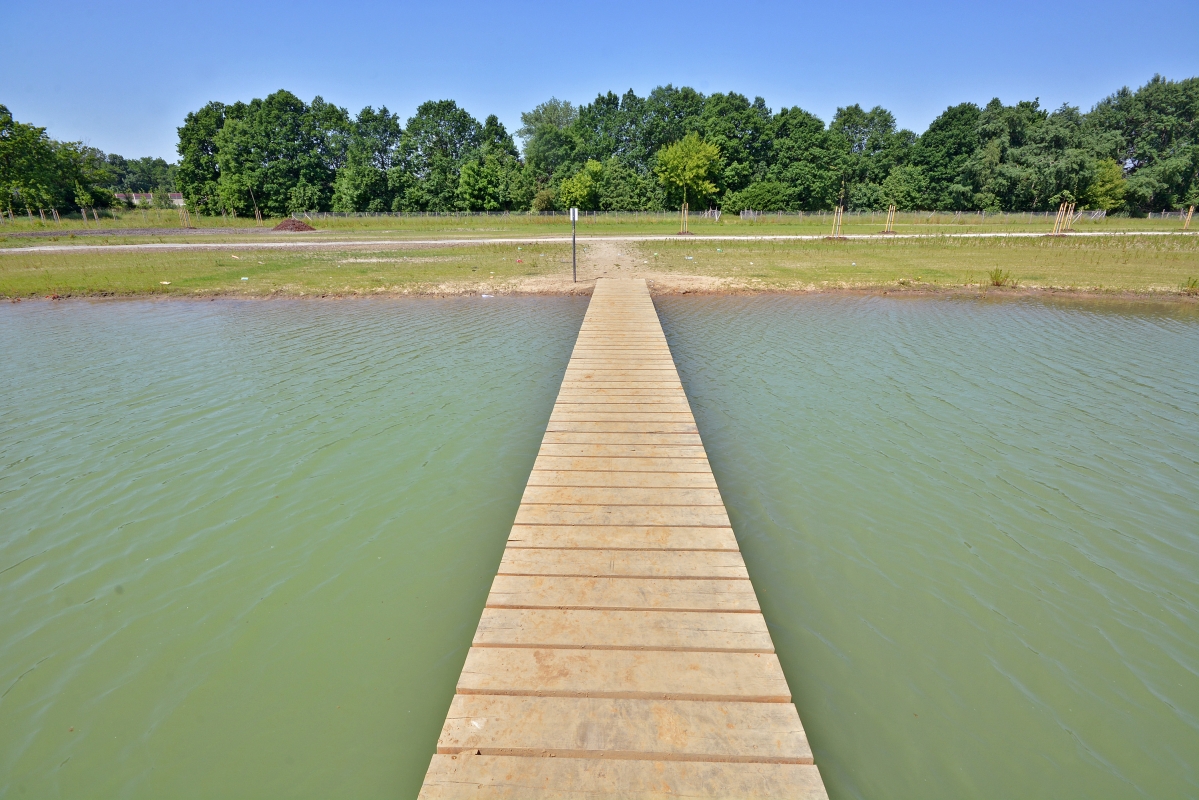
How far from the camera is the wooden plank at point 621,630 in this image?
3.07 metres

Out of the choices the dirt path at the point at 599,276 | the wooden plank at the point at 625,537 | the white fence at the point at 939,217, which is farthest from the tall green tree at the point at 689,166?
the wooden plank at the point at 625,537

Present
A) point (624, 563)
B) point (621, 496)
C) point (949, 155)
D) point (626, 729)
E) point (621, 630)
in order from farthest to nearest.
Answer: point (949, 155) < point (621, 496) < point (624, 563) < point (621, 630) < point (626, 729)

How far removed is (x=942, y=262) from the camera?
2261 centimetres

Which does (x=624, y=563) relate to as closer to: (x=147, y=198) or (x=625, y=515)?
(x=625, y=515)

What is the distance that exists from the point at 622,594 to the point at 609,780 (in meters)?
1.25

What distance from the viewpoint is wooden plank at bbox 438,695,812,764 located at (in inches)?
95.9

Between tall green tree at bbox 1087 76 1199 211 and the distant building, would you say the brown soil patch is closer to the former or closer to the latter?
the distant building

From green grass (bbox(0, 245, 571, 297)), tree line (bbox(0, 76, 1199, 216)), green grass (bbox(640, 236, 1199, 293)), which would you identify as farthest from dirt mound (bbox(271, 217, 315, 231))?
green grass (bbox(640, 236, 1199, 293))

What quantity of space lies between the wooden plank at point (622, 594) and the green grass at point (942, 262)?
16.0 metres

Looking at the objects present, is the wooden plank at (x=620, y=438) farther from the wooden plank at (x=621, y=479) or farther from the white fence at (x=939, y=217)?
the white fence at (x=939, y=217)

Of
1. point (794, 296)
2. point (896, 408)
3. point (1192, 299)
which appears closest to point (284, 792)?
point (896, 408)

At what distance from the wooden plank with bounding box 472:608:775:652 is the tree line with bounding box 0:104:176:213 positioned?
7045 centimetres

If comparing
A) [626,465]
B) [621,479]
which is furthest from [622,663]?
[626,465]

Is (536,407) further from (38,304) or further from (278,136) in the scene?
(278,136)
